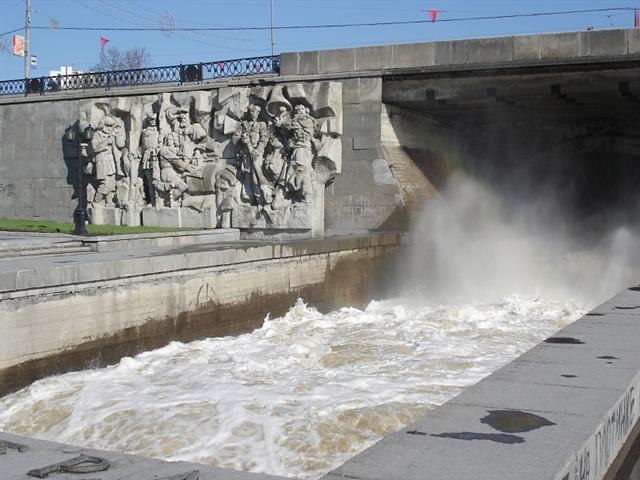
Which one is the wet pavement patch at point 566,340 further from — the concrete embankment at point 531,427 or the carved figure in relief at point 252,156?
the carved figure in relief at point 252,156

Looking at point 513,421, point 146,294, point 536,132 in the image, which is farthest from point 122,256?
point 536,132

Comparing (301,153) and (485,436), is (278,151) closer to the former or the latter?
(301,153)

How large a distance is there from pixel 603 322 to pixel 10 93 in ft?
61.7

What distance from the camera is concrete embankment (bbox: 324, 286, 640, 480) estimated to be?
10.2 ft

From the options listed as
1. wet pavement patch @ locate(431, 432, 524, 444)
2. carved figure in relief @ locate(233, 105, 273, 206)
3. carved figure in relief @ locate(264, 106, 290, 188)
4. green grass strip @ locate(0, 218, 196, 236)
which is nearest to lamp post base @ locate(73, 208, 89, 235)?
green grass strip @ locate(0, 218, 196, 236)

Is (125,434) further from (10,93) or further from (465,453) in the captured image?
(10,93)

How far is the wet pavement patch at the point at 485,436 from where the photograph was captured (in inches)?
135

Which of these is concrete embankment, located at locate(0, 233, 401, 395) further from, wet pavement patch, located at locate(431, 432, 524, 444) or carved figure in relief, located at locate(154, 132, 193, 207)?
wet pavement patch, located at locate(431, 432, 524, 444)

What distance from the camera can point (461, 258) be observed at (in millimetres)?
17000

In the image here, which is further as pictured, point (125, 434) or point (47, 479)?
point (125, 434)

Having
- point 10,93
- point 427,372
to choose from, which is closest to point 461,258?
point 427,372

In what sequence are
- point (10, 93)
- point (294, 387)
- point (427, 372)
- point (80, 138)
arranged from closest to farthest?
point (294, 387) → point (427, 372) → point (80, 138) → point (10, 93)

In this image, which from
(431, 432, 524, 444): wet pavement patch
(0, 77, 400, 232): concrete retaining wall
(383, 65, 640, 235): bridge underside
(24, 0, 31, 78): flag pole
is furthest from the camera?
(24, 0, 31, 78): flag pole

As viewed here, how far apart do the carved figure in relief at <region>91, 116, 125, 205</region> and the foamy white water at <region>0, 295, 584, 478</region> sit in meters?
7.43
